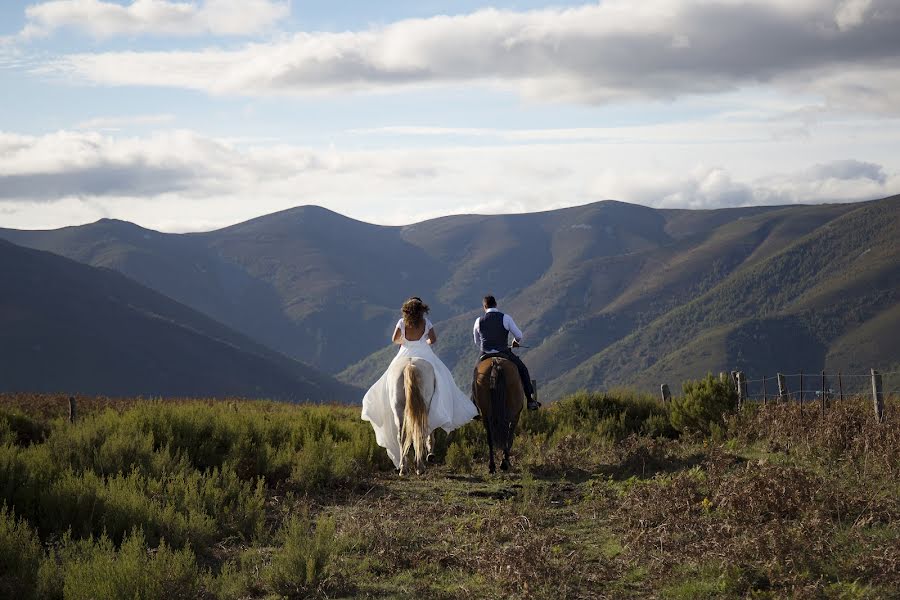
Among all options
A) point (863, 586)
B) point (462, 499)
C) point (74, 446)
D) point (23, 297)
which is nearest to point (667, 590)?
point (863, 586)

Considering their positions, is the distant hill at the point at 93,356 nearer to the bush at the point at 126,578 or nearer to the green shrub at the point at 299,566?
the green shrub at the point at 299,566

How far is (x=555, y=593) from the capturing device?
23.6 ft

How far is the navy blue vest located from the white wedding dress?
35.8 inches

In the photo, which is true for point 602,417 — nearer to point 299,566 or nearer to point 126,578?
point 299,566

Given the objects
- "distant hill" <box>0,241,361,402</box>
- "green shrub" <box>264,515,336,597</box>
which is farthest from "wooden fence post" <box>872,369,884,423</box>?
"distant hill" <box>0,241,361,402</box>

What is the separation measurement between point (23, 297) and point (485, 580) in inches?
8024

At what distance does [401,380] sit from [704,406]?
6407 mm

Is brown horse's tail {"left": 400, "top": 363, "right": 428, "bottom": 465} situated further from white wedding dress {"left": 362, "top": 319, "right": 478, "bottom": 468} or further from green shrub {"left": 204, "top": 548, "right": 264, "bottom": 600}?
green shrub {"left": 204, "top": 548, "right": 264, "bottom": 600}

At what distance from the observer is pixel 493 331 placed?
14.9 m

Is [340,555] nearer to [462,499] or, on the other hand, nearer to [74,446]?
[462,499]

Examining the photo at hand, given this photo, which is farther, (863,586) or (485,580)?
(485,580)

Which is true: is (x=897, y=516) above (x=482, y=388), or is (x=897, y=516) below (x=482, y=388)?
below

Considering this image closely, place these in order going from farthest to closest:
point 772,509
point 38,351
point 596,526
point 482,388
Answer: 1. point 38,351
2. point 482,388
3. point 596,526
4. point 772,509

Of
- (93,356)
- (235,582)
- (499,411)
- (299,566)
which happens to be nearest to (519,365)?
(499,411)
